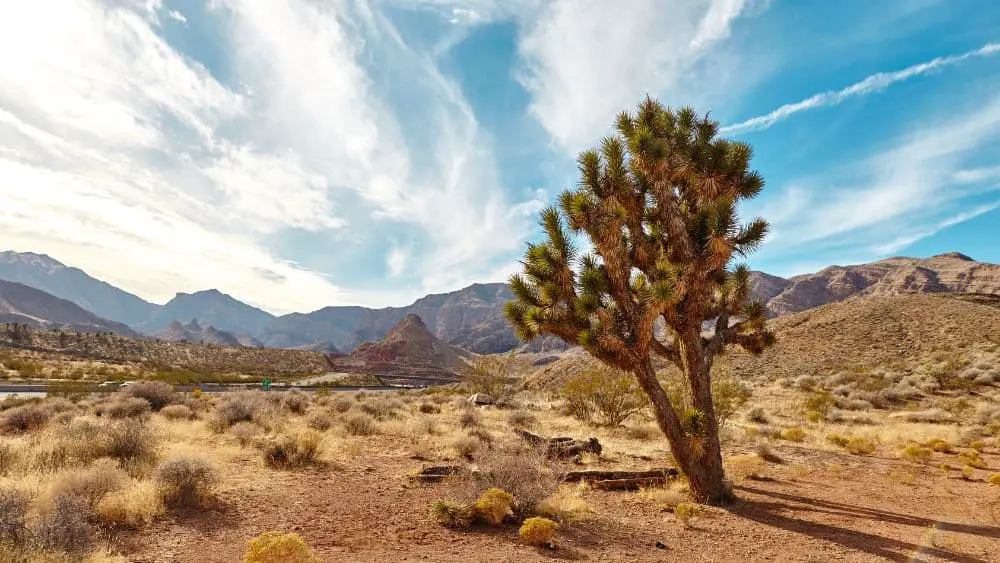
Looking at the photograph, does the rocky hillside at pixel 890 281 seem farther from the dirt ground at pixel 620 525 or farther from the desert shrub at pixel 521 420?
the dirt ground at pixel 620 525

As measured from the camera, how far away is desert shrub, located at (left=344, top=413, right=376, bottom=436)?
49.3 ft

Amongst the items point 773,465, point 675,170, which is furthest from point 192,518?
point 773,465

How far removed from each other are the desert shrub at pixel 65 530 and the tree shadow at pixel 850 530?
916cm

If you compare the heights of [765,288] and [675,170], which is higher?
[765,288]

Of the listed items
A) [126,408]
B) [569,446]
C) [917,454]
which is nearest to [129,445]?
[126,408]

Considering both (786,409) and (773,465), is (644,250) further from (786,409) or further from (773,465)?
(786,409)

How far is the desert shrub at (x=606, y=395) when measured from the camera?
17594 millimetres

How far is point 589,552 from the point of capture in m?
6.14

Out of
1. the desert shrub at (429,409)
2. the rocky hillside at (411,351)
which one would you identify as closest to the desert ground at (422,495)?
the desert shrub at (429,409)

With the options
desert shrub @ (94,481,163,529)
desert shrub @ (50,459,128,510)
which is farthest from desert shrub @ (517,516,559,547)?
desert shrub @ (50,459,128,510)

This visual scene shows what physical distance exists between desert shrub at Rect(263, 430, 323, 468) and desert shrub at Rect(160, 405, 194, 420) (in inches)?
242

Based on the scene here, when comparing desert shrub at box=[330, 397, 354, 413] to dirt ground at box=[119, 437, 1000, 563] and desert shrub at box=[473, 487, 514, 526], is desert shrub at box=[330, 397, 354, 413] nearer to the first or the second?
dirt ground at box=[119, 437, 1000, 563]

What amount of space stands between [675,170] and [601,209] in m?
1.55

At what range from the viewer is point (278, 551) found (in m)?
4.86
